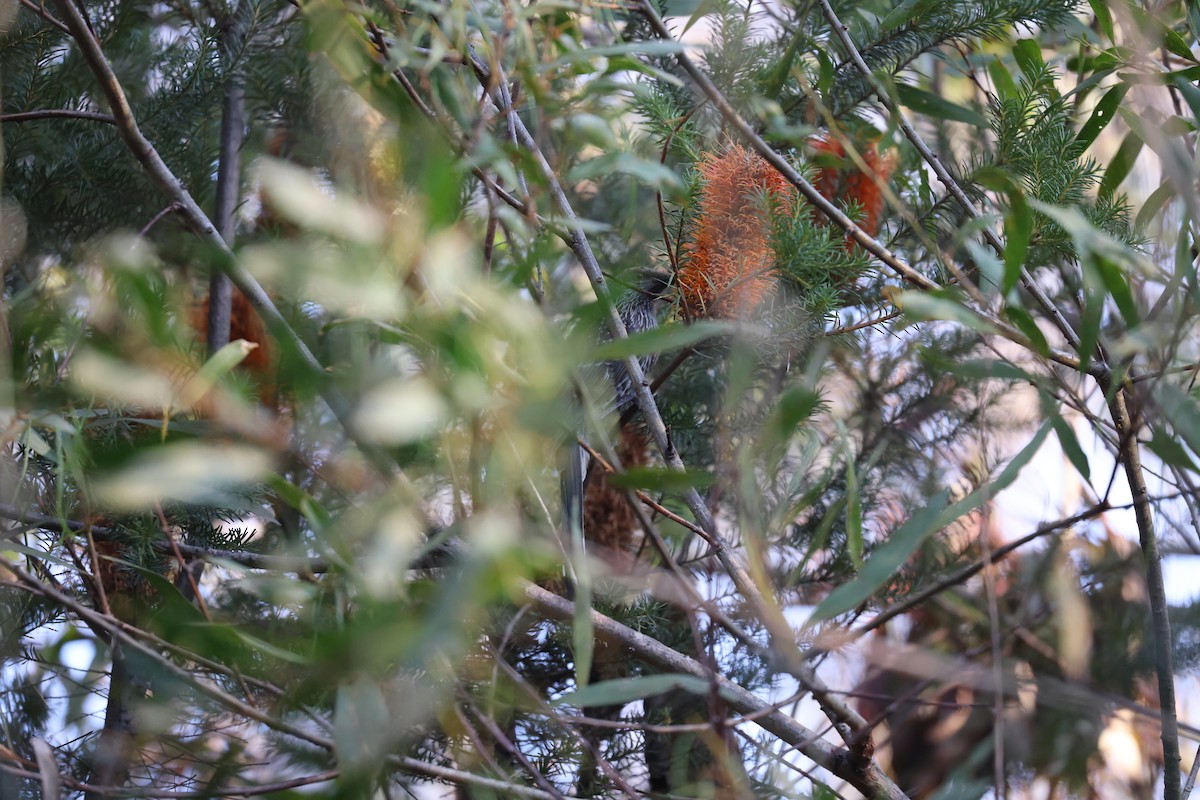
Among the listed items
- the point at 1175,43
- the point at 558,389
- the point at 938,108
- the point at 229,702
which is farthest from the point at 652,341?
the point at 1175,43

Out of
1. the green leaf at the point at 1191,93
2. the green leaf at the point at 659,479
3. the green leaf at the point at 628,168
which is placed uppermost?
the green leaf at the point at 1191,93

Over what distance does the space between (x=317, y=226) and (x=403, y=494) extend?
0.15m

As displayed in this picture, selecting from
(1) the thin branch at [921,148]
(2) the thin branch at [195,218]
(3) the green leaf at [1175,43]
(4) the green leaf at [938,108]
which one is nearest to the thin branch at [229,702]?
(2) the thin branch at [195,218]

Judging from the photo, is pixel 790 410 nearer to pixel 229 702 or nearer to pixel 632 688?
pixel 632 688

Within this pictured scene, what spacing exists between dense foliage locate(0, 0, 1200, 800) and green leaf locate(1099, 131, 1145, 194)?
2 cm

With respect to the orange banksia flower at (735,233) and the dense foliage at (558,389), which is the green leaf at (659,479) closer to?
the dense foliage at (558,389)

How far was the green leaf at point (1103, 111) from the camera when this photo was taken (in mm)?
671

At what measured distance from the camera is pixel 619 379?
85 centimetres

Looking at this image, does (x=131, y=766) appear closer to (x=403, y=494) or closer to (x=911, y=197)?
(x=403, y=494)

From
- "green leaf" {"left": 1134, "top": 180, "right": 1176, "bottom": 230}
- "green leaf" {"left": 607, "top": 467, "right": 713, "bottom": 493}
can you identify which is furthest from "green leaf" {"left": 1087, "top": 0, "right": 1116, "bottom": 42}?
"green leaf" {"left": 607, "top": 467, "right": 713, "bottom": 493}

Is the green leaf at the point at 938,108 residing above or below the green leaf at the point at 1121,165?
above

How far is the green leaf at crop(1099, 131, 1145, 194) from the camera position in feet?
2.33

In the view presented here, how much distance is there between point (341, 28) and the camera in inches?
19.8

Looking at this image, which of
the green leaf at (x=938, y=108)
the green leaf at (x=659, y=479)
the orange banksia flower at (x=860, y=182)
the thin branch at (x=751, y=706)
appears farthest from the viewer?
the orange banksia flower at (x=860, y=182)
